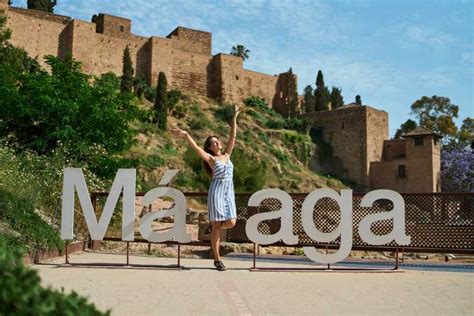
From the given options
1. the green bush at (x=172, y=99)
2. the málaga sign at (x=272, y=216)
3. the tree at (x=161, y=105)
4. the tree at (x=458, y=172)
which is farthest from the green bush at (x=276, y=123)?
the málaga sign at (x=272, y=216)

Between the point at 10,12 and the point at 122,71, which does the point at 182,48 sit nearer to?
the point at 122,71

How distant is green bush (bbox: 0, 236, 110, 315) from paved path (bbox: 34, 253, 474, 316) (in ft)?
6.30

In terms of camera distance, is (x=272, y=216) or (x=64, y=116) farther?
(x=64, y=116)

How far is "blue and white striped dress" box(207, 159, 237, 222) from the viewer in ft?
20.0

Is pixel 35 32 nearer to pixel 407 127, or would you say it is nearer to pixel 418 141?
pixel 418 141

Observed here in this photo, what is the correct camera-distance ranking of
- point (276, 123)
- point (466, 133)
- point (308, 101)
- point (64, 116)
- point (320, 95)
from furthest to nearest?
1. point (308, 101)
2. point (320, 95)
3. point (466, 133)
4. point (276, 123)
5. point (64, 116)

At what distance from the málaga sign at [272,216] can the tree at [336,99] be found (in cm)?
4695

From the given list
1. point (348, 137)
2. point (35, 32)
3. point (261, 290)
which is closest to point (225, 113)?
point (348, 137)

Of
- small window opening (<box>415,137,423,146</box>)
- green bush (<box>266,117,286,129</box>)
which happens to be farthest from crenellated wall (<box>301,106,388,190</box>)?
small window opening (<box>415,137,423,146</box>)

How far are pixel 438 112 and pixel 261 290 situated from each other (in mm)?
47066

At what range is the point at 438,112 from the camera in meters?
47.9

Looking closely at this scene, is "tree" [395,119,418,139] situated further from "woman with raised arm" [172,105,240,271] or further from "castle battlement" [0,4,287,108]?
"woman with raised arm" [172,105,240,271]

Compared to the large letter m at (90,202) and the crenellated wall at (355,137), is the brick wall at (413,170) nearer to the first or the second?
the crenellated wall at (355,137)

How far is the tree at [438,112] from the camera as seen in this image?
46.4 m
